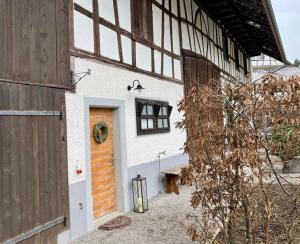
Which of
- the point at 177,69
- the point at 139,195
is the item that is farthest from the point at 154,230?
the point at 177,69

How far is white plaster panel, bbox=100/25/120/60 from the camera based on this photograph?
217 inches

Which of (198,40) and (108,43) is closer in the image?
(108,43)

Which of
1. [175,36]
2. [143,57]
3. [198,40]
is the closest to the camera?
[143,57]

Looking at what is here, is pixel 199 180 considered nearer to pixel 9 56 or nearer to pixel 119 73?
pixel 9 56

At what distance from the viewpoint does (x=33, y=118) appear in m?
4.02

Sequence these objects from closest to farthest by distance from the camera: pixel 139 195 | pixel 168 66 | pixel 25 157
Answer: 1. pixel 25 157
2. pixel 139 195
3. pixel 168 66

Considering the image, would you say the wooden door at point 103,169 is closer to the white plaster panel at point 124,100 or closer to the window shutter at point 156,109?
the white plaster panel at point 124,100

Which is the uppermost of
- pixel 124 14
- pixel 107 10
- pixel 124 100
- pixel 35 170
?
pixel 124 14

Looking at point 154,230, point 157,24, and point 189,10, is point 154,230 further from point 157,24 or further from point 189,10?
point 189,10

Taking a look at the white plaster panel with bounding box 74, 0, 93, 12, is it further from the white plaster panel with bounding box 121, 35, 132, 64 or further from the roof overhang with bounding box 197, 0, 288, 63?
the roof overhang with bounding box 197, 0, 288, 63

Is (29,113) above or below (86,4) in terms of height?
below

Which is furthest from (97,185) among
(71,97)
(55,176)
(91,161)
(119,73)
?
(119,73)

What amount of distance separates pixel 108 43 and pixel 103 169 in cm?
217

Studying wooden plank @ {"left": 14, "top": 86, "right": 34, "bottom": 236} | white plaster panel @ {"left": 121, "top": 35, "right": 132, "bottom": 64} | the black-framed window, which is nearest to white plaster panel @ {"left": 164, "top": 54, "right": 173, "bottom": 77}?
the black-framed window
